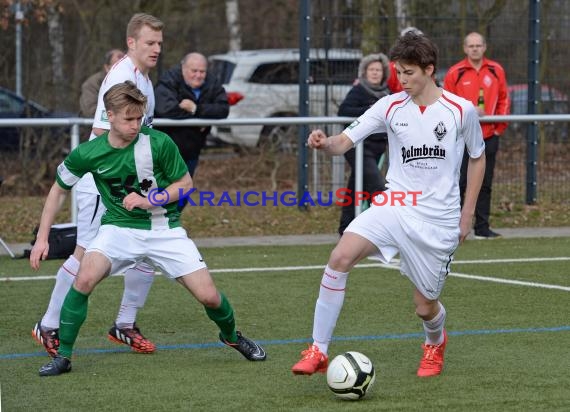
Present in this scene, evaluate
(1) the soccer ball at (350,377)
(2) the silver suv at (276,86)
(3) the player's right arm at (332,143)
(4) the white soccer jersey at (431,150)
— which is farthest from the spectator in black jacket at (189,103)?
(1) the soccer ball at (350,377)

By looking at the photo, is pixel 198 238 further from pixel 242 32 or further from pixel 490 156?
pixel 242 32

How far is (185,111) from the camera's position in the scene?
1185 cm

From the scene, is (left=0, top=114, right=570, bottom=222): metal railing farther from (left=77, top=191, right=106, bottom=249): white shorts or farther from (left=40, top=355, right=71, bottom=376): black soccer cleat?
(left=40, top=355, right=71, bottom=376): black soccer cleat

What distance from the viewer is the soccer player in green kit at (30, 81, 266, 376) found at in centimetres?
Answer: 667

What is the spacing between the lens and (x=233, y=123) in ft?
40.5

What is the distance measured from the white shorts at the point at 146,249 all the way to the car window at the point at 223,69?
13.8 metres

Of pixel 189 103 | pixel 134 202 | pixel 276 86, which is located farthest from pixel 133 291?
pixel 276 86

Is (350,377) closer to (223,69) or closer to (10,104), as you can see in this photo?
(10,104)

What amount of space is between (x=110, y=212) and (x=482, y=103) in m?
6.69

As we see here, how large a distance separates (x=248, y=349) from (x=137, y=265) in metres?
0.92

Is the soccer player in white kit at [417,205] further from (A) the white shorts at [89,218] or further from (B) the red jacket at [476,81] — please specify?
(B) the red jacket at [476,81]

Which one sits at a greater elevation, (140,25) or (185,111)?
(140,25)

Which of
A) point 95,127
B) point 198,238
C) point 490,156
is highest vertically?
point 95,127

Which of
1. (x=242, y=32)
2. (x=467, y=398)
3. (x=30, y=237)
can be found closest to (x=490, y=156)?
(x=30, y=237)
